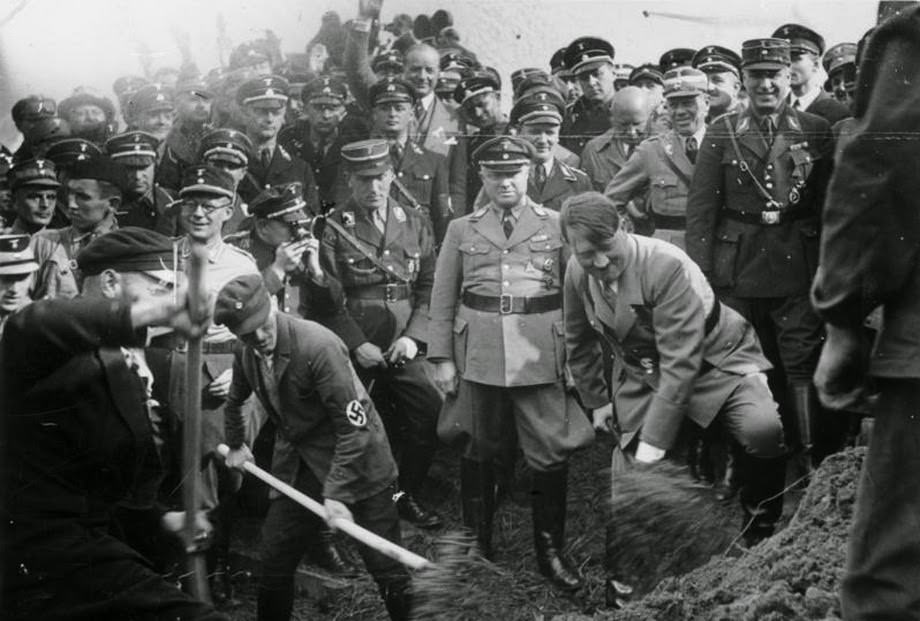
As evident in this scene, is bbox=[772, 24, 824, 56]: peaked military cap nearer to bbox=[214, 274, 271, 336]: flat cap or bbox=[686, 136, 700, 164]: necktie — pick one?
bbox=[686, 136, 700, 164]: necktie

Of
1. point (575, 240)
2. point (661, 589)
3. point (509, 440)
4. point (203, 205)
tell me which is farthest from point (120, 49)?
point (661, 589)

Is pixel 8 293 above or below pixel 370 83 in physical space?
below

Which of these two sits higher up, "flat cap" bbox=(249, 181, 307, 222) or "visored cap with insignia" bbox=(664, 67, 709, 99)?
"visored cap with insignia" bbox=(664, 67, 709, 99)

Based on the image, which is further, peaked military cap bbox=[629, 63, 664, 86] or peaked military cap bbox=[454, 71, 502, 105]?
peaked military cap bbox=[454, 71, 502, 105]

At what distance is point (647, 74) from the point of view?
5027 mm

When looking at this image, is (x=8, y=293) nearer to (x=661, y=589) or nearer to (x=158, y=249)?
(x=158, y=249)

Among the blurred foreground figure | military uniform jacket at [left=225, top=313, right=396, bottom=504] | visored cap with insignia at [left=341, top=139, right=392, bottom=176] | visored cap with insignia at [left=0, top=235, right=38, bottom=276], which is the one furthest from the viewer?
visored cap with insignia at [left=341, top=139, right=392, bottom=176]

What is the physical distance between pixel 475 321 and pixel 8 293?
6.02 feet

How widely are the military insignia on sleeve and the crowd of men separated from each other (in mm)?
12

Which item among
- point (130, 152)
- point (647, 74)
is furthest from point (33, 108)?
point (647, 74)

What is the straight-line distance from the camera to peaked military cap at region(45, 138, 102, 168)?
467 cm

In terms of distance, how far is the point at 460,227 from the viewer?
16.3ft

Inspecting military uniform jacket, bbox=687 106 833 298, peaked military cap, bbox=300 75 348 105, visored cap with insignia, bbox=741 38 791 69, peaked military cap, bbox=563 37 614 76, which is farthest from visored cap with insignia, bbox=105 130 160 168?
visored cap with insignia, bbox=741 38 791 69

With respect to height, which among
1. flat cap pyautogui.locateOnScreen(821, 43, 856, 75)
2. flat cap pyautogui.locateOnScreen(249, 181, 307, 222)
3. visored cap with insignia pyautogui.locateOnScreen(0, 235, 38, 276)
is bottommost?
visored cap with insignia pyautogui.locateOnScreen(0, 235, 38, 276)
